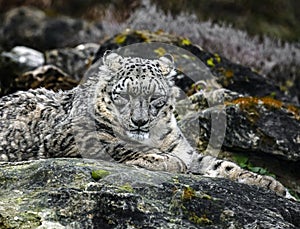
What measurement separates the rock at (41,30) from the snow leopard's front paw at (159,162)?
38.5ft

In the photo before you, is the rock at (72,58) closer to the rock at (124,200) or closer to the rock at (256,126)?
the rock at (256,126)

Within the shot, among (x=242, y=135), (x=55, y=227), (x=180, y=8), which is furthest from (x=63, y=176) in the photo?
(x=180, y=8)

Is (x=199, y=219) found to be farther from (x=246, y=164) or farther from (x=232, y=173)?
(x=246, y=164)

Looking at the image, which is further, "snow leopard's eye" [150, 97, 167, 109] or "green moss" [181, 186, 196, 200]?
"snow leopard's eye" [150, 97, 167, 109]

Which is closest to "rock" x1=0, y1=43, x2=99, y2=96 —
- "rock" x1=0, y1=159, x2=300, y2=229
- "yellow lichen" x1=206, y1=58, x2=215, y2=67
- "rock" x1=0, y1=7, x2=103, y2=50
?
"yellow lichen" x1=206, y1=58, x2=215, y2=67

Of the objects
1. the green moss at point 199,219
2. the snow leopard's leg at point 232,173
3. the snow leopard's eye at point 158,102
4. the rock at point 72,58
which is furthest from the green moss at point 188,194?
the rock at point 72,58

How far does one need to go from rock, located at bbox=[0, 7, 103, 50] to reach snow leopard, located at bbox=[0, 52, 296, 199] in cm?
1058

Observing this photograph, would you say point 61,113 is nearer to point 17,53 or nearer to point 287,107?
point 287,107

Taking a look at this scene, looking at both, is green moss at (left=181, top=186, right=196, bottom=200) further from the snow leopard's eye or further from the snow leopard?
the snow leopard's eye

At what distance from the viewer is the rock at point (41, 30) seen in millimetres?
18141

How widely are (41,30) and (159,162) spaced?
47.0 feet

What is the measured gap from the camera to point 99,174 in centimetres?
490

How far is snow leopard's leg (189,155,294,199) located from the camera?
19.7 ft

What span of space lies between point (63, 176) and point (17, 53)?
916 centimetres
